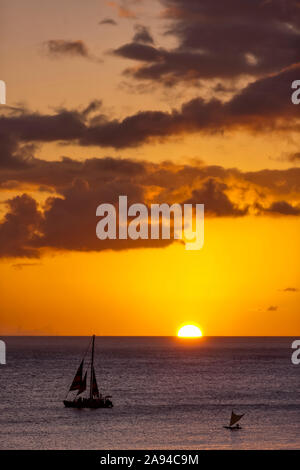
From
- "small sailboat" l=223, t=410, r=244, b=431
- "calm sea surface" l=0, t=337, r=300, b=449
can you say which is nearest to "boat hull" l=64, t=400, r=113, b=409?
"calm sea surface" l=0, t=337, r=300, b=449

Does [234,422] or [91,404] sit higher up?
[91,404]

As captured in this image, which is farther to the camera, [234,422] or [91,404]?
[91,404]

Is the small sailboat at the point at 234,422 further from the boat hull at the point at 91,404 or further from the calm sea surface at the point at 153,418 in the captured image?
the boat hull at the point at 91,404

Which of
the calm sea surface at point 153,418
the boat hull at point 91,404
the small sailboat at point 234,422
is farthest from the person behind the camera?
the boat hull at point 91,404

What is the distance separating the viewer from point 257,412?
13700 cm

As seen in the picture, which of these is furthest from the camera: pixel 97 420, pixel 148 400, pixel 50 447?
pixel 148 400

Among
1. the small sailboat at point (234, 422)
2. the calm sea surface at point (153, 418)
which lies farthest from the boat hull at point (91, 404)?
the small sailboat at point (234, 422)

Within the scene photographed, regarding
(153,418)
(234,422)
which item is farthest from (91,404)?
(234,422)

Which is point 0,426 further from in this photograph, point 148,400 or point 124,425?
point 148,400

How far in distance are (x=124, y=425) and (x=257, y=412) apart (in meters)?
29.9

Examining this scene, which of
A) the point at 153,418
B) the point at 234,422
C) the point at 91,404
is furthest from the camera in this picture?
the point at 91,404

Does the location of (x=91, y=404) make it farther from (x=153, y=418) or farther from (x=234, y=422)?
(x=234, y=422)

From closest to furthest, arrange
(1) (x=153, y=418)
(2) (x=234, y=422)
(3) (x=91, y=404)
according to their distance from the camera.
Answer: (2) (x=234, y=422) < (1) (x=153, y=418) < (3) (x=91, y=404)
